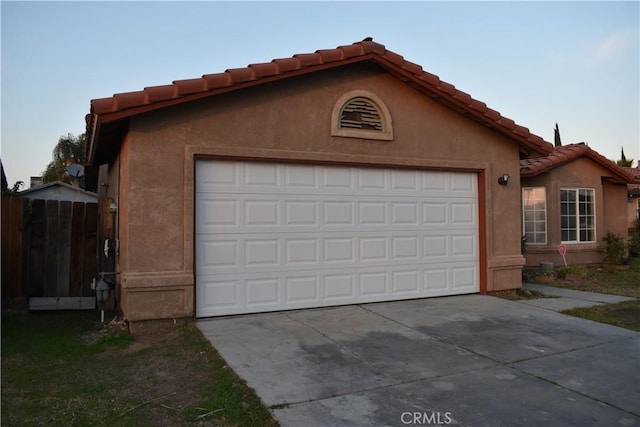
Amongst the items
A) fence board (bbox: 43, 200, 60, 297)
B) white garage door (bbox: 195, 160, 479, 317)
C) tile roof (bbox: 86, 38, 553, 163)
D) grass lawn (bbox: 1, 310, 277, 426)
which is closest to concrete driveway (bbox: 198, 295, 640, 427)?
grass lawn (bbox: 1, 310, 277, 426)

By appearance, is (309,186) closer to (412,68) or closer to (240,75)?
(240,75)

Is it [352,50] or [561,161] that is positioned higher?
[352,50]

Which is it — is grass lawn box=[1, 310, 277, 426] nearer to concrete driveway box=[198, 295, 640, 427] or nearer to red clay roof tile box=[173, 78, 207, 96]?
concrete driveway box=[198, 295, 640, 427]

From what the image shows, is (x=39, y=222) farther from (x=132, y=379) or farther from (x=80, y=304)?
(x=132, y=379)

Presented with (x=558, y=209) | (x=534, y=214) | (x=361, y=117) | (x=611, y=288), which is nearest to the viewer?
(x=361, y=117)

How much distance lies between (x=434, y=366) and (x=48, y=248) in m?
6.28

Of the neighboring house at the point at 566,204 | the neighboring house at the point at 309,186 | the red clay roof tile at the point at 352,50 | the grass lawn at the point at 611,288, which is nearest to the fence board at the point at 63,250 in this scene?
the neighboring house at the point at 309,186

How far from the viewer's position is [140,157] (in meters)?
6.57

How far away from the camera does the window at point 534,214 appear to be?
525 inches

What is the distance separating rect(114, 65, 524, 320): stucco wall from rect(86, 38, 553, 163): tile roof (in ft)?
0.84

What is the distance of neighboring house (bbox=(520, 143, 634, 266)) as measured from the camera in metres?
13.2

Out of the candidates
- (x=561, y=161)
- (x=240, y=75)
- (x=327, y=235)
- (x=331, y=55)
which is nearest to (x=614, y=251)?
(x=561, y=161)

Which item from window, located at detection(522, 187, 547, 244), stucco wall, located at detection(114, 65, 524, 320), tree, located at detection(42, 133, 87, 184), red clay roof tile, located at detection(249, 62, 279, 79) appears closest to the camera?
stucco wall, located at detection(114, 65, 524, 320)

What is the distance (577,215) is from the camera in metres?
13.7
